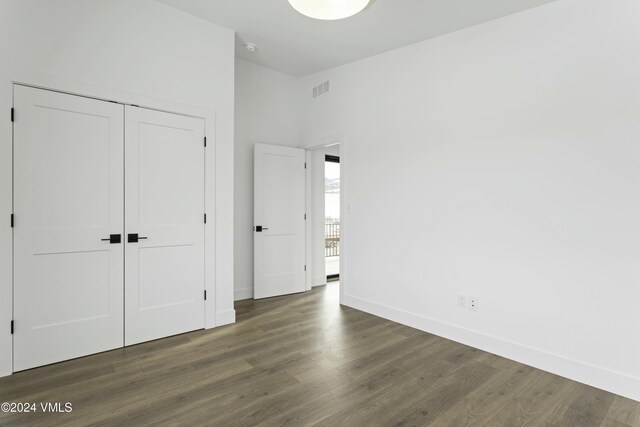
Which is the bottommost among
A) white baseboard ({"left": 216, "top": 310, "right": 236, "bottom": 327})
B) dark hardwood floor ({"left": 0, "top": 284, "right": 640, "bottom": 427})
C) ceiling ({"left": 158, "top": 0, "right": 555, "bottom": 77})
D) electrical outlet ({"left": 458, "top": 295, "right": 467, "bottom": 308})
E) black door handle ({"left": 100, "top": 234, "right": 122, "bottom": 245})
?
dark hardwood floor ({"left": 0, "top": 284, "right": 640, "bottom": 427})

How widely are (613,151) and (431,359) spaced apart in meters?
2.12

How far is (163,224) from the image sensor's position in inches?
125

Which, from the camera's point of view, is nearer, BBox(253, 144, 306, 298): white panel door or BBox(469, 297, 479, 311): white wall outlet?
BBox(469, 297, 479, 311): white wall outlet


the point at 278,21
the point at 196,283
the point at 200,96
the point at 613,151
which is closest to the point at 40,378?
the point at 196,283

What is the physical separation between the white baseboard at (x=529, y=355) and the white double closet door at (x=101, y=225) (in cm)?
227

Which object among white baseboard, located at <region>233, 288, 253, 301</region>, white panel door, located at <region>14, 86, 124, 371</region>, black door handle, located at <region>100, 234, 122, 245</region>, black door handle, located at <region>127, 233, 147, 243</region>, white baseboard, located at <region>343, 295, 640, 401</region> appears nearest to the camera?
white baseboard, located at <region>343, 295, 640, 401</region>

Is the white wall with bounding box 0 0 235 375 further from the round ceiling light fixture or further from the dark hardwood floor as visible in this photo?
the round ceiling light fixture

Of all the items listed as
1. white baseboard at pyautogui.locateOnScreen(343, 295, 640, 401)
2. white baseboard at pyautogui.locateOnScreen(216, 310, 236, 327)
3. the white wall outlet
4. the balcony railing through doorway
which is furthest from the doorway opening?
the white wall outlet

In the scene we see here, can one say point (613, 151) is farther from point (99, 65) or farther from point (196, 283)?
point (99, 65)

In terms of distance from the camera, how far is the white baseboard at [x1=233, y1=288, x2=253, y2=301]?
4453 millimetres

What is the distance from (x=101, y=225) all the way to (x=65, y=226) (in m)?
0.25

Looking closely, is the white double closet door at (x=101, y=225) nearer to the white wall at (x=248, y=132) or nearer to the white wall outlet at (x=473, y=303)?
the white wall at (x=248, y=132)

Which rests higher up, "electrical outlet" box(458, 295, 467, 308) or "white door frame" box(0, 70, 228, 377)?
"white door frame" box(0, 70, 228, 377)

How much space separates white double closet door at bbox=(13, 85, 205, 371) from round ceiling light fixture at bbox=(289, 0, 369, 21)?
1.74 metres
